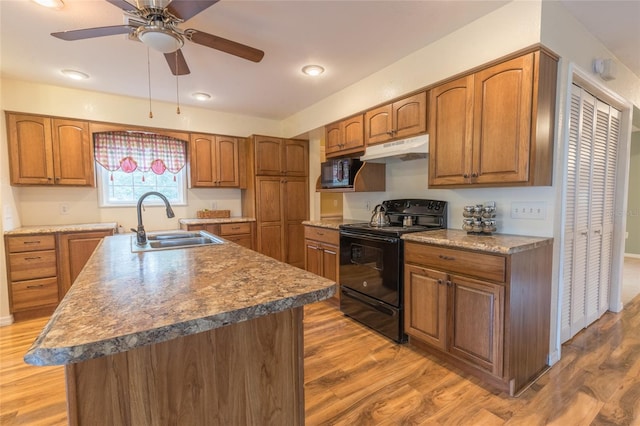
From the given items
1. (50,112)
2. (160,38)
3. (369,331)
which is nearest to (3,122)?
(50,112)

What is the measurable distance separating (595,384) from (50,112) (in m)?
5.48

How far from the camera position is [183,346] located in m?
0.89

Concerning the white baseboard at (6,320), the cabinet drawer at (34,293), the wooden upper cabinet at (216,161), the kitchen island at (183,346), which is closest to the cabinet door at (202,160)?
the wooden upper cabinet at (216,161)

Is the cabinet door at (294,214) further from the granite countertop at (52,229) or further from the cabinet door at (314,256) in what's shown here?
the granite countertop at (52,229)

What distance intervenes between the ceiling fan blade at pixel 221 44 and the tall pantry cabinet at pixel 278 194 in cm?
227

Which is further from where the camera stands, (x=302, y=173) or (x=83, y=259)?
(x=302, y=173)

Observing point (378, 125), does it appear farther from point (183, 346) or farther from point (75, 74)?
point (75, 74)

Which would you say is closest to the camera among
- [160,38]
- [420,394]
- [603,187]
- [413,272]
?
[160,38]

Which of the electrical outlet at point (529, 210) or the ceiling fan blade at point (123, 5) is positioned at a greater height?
the ceiling fan blade at point (123, 5)

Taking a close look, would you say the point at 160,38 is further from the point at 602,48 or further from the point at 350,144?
the point at 602,48

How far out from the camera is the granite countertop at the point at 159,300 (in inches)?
26.7

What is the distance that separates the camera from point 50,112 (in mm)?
3242

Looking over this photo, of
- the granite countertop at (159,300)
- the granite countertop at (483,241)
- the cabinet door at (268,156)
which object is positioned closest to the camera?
the granite countertop at (159,300)

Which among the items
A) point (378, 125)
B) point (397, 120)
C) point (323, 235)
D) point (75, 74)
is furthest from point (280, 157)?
point (75, 74)
